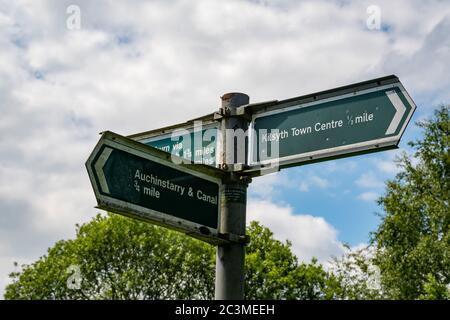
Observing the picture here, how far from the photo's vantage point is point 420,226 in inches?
1068

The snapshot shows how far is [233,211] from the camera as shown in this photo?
5.10 m

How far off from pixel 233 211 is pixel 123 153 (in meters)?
0.95

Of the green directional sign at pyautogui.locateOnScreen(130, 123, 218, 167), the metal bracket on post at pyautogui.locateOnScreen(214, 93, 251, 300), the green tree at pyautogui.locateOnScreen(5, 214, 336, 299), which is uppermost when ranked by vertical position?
the green tree at pyautogui.locateOnScreen(5, 214, 336, 299)

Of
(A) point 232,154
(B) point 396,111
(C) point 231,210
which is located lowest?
(C) point 231,210

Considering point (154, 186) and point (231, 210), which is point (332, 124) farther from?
point (154, 186)

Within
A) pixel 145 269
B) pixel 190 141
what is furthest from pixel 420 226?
pixel 190 141

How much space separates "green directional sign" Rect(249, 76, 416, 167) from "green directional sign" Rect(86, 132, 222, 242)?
0.49 m

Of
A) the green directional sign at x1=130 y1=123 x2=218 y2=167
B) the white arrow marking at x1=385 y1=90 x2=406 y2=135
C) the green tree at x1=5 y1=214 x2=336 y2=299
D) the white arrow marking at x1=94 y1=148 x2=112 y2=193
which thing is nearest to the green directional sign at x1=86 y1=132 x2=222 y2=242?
the white arrow marking at x1=94 y1=148 x2=112 y2=193

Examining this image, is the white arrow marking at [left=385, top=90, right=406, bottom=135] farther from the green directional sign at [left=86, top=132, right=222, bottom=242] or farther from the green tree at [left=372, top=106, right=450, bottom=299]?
the green tree at [left=372, top=106, right=450, bottom=299]

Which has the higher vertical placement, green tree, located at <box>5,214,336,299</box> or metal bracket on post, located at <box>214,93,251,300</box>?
green tree, located at <box>5,214,336,299</box>

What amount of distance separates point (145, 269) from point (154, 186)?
30.8 metres

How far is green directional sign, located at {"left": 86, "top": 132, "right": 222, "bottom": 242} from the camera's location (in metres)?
4.51
